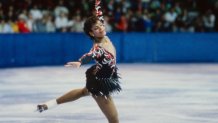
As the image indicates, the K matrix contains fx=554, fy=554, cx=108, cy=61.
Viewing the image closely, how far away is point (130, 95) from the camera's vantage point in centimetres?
1145

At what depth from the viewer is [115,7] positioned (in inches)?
810

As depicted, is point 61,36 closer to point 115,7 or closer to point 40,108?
point 115,7

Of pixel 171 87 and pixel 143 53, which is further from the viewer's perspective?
pixel 143 53

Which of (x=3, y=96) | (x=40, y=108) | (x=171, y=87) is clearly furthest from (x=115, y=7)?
(x=40, y=108)

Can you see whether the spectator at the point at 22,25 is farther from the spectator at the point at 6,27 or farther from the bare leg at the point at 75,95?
the bare leg at the point at 75,95

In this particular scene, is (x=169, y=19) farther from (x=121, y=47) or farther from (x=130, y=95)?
(x=130, y=95)

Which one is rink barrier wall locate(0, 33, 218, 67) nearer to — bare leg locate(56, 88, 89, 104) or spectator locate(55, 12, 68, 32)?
spectator locate(55, 12, 68, 32)

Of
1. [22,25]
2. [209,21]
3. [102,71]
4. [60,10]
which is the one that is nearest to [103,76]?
[102,71]

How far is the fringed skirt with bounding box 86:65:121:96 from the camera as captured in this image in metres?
6.59

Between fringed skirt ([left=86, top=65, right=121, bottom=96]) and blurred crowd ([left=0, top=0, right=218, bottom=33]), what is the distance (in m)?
11.8

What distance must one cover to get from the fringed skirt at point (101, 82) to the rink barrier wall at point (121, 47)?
11.7 meters

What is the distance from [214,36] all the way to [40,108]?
14.4m

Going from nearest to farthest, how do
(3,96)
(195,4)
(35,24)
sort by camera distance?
1. (3,96)
2. (35,24)
3. (195,4)

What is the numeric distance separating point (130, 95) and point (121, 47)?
863 centimetres
